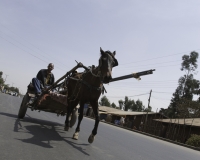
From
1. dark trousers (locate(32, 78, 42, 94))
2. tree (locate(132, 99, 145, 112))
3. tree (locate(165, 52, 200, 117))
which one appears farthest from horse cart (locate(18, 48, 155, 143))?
tree (locate(132, 99, 145, 112))

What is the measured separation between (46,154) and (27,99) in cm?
482

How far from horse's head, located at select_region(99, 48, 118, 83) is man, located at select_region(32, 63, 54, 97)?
10.8 feet

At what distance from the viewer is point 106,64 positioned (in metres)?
6.59

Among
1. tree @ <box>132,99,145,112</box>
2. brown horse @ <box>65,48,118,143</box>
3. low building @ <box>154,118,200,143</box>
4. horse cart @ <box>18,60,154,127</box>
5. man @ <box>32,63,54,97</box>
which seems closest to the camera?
brown horse @ <box>65,48,118,143</box>

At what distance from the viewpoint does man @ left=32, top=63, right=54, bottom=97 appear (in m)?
9.37

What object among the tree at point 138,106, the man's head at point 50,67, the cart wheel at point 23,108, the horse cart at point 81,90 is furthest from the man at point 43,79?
the tree at point 138,106

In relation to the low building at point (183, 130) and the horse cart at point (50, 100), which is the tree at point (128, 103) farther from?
the horse cart at point (50, 100)

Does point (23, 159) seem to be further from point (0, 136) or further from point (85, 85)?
point (85, 85)

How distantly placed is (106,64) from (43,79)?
3.93 metres

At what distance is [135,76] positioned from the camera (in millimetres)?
6902

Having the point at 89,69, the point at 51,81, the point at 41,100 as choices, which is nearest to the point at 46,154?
the point at 89,69

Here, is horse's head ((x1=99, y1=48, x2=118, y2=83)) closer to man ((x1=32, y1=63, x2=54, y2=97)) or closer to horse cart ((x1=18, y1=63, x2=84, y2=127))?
horse cart ((x1=18, y1=63, x2=84, y2=127))

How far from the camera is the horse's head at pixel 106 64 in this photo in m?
6.52

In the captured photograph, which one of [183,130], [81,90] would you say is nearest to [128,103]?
[183,130]
